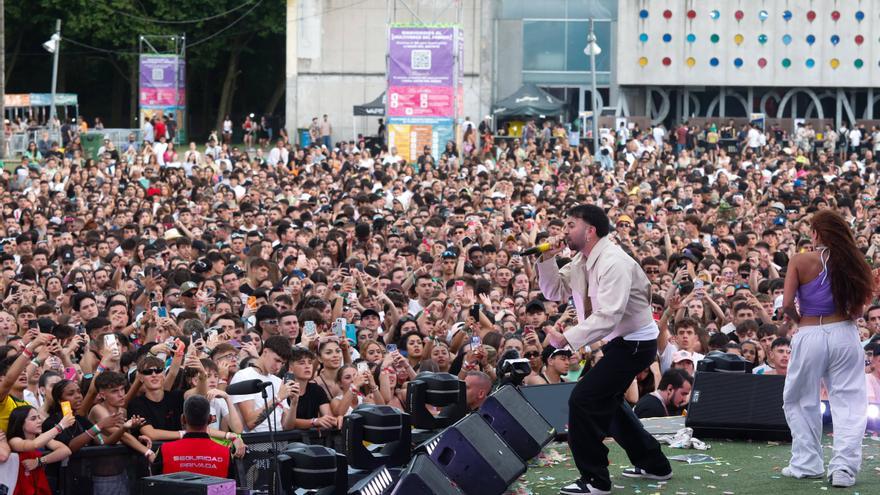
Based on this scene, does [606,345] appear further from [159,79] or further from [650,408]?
[159,79]

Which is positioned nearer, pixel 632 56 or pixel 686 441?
pixel 686 441

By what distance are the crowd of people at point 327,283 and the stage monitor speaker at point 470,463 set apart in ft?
4.85

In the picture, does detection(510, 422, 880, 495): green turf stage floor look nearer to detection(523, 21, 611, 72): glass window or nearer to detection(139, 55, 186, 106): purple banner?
detection(523, 21, 611, 72): glass window

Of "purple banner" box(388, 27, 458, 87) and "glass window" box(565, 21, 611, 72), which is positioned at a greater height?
"glass window" box(565, 21, 611, 72)

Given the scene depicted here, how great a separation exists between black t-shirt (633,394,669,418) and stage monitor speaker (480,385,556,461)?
1.87 metres

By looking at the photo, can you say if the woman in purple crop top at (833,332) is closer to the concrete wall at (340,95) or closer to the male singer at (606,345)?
the male singer at (606,345)

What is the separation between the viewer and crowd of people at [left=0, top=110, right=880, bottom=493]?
29.1ft

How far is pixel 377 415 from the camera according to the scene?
Answer: 23.2ft

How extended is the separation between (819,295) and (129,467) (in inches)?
154

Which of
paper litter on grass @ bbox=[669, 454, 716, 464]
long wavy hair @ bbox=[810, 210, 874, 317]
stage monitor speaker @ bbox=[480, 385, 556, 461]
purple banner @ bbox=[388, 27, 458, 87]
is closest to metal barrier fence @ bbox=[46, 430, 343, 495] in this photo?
stage monitor speaker @ bbox=[480, 385, 556, 461]

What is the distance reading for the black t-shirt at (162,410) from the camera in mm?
8812

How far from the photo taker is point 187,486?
21.0 ft

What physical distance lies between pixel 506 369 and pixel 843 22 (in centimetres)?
3861

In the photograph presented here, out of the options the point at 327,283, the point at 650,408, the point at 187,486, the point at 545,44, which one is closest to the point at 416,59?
the point at 545,44
